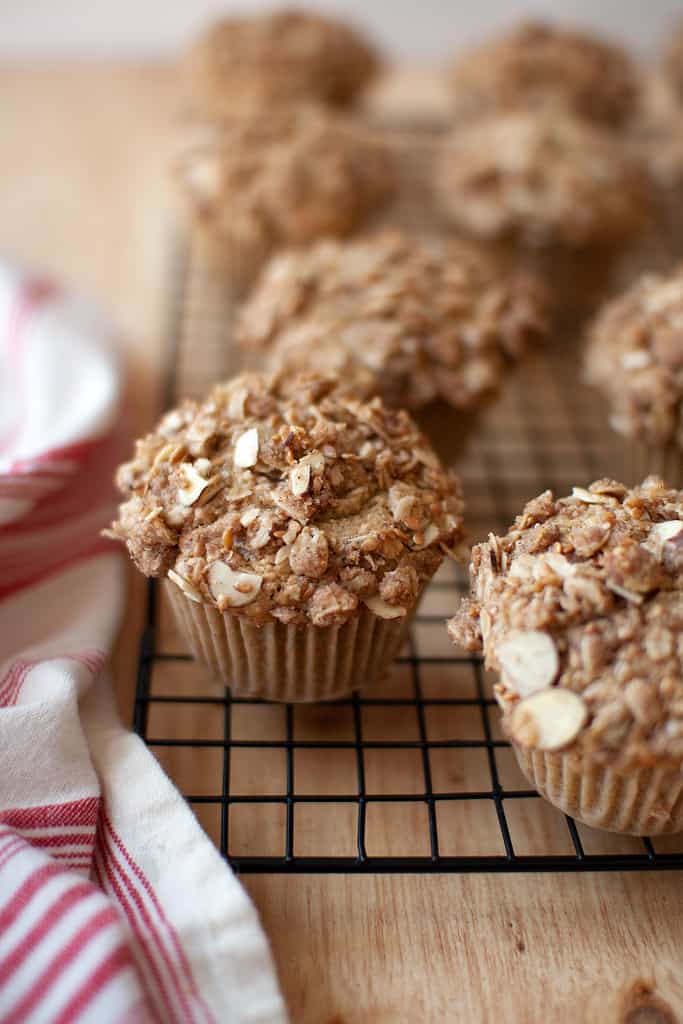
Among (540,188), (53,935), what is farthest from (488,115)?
(53,935)

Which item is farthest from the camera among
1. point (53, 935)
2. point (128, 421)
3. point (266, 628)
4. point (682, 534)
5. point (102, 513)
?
point (128, 421)

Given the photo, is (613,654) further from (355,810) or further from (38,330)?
(38,330)

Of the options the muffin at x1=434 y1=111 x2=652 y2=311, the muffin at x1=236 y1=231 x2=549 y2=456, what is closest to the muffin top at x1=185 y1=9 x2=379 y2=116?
the muffin at x1=434 y1=111 x2=652 y2=311

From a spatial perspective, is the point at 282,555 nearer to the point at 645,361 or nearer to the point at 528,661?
the point at 528,661

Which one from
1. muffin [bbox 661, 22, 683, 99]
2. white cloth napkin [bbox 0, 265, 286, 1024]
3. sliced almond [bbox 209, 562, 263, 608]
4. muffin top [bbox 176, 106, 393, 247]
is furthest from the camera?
muffin [bbox 661, 22, 683, 99]

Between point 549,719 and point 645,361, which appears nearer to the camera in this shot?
point 549,719

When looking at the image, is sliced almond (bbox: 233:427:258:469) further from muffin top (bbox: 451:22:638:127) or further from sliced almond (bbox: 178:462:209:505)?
muffin top (bbox: 451:22:638:127)

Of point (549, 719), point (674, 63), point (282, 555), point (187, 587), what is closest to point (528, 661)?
point (549, 719)
